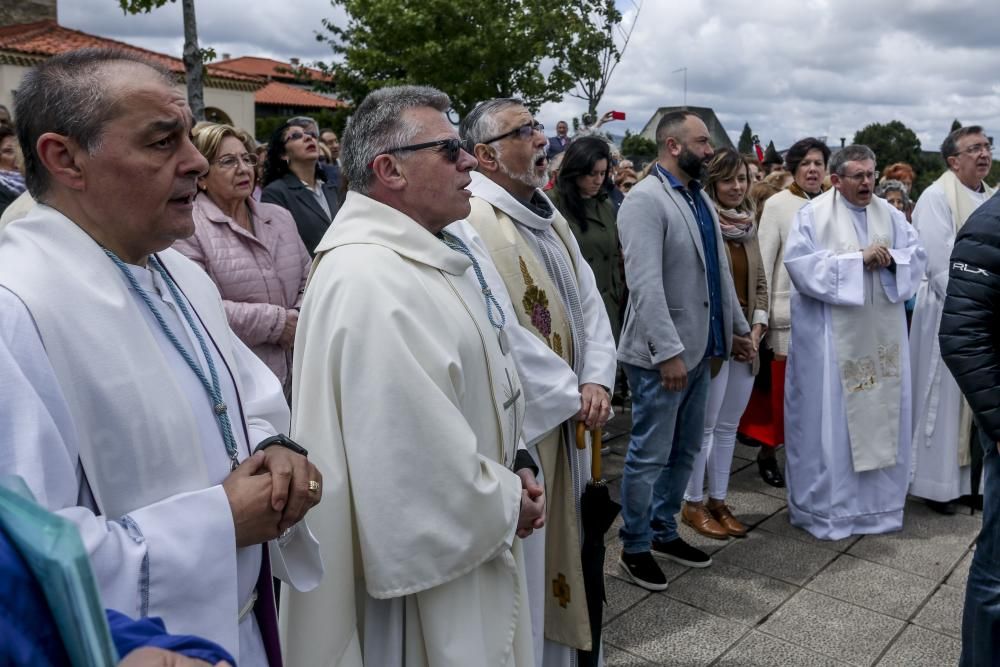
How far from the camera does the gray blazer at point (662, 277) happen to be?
378 centimetres

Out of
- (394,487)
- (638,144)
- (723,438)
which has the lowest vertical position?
(723,438)

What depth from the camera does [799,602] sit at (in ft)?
12.5

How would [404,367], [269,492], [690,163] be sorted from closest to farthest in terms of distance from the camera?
[269,492] < [404,367] < [690,163]

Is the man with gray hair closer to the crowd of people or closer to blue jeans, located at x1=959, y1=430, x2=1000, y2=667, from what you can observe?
the crowd of people

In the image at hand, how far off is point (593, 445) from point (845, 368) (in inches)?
90.0

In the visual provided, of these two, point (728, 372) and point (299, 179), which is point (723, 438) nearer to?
point (728, 372)

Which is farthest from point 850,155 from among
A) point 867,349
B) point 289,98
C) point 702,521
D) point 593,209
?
point 289,98

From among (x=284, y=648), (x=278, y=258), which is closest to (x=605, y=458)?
(x=278, y=258)

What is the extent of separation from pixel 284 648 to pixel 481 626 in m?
0.46

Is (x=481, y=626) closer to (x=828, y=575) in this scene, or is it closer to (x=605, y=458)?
(x=828, y=575)

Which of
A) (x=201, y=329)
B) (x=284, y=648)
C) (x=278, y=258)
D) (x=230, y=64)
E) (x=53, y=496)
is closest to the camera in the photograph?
(x=53, y=496)

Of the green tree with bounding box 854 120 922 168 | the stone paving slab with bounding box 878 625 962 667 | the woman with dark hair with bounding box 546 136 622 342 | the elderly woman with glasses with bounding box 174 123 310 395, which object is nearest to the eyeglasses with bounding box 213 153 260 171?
the elderly woman with glasses with bounding box 174 123 310 395

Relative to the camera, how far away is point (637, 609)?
372cm

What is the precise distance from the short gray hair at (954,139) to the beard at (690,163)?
210 cm
